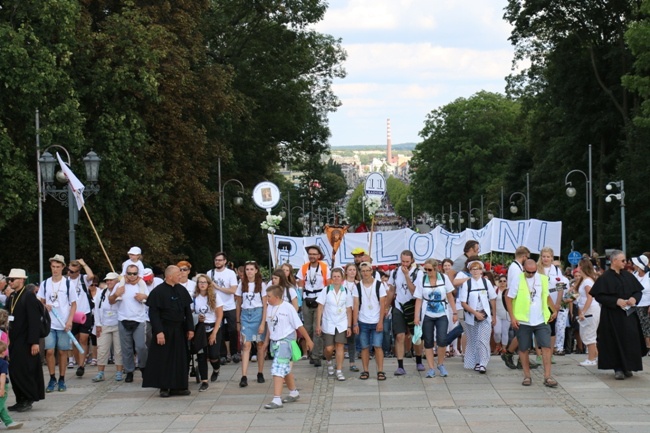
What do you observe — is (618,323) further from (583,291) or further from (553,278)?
(583,291)

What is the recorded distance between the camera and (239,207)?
160ft

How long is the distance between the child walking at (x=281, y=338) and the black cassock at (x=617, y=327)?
4106mm

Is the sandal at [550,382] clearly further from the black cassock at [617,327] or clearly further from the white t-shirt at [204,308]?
the white t-shirt at [204,308]

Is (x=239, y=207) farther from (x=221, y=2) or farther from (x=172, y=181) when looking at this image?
(x=172, y=181)

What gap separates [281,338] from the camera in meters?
14.3

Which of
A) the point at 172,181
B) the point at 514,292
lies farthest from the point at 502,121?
the point at 514,292

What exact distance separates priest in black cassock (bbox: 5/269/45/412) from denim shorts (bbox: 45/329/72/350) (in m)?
1.71

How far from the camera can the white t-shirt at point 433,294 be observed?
16.2 m

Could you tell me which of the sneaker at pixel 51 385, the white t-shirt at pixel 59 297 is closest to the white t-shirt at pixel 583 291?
the white t-shirt at pixel 59 297

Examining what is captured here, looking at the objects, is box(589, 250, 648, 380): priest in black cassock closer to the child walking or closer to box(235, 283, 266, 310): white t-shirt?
the child walking

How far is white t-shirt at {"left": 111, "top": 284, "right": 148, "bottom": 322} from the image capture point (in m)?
16.7

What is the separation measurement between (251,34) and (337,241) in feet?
78.4

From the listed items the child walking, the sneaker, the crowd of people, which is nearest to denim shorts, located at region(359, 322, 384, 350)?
the crowd of people

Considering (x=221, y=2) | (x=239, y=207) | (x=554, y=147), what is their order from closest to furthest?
(x=221, y=2) → (x=239, y=207) → (x=554, y=147)
